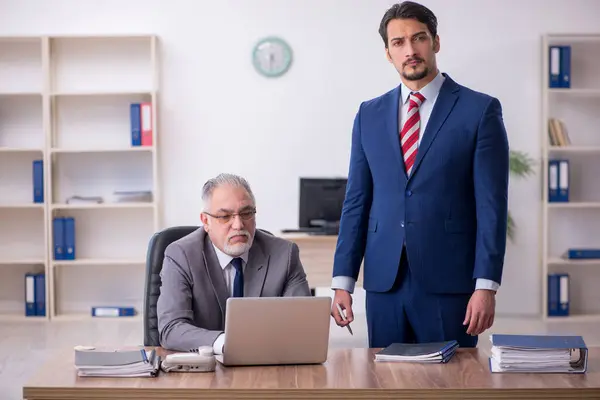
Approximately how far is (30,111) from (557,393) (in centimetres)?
571

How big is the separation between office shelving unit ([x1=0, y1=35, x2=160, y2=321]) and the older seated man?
13.2 ft

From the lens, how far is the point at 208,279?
274 centimetres

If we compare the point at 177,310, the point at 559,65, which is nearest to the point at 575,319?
the point at 559,65

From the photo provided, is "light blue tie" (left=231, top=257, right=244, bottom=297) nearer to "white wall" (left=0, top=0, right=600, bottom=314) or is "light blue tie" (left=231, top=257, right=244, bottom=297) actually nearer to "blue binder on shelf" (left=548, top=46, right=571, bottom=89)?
"white wall" (left=0, top=0, right=600, bottom=314)

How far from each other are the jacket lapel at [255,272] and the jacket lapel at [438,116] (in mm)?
552

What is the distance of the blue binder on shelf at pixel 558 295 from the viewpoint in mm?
6699

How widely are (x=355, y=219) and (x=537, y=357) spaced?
83 centimetres

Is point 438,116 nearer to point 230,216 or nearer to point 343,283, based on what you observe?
point 343,283

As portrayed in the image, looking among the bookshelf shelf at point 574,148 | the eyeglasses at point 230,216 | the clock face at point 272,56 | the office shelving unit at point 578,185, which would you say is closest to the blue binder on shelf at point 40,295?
the clock face at point 272,56

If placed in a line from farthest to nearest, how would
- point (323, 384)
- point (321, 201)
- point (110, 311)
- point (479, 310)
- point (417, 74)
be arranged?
point (110, 311), point (321, 201), point (417, 74), point (479, 310), point (323, 384)

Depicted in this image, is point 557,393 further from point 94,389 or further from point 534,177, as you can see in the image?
point 534,177

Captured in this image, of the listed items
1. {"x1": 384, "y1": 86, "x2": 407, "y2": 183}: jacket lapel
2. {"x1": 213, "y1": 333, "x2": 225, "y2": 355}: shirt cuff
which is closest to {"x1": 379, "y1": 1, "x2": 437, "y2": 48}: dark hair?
{"x1": 384, "y1": 86, "x2": 407, "y2": 183}: jacket lapel

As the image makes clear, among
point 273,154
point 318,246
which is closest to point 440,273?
point 318,246

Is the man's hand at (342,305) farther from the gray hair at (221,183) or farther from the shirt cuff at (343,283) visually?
the gray hair at (221,183)
